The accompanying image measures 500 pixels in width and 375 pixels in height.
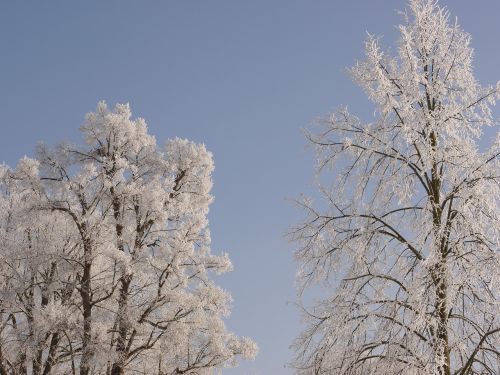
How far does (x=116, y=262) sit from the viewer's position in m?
15.8

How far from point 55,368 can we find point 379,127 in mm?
13157

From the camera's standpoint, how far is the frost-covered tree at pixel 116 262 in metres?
15.9

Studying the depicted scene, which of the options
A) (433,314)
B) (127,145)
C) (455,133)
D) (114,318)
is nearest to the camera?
(433,314)

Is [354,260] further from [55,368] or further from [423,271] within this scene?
[55,368]

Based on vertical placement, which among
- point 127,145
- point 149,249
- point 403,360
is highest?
point 127,145

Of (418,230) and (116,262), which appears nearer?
(418,230)

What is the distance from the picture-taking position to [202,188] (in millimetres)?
18219

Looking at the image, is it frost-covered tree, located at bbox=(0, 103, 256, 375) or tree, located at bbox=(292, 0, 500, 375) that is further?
frost-covered tree, located at bbox=(0, 103, 256, 375)

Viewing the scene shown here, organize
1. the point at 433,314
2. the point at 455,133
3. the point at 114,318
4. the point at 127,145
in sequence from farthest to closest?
1. the point at 127,145
2. the point at 114,318
3. the point at 455,133
4. the point at 433,314

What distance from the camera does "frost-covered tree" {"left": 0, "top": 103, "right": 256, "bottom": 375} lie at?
15867 millimetres

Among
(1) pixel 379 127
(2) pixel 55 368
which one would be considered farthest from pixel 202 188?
(1) pixel 379 127

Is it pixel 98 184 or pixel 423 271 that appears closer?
pixel 423 271

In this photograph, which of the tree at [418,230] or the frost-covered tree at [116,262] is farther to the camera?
the frost-covered tree at [116,262]

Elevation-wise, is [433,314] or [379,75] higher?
[379,75]
